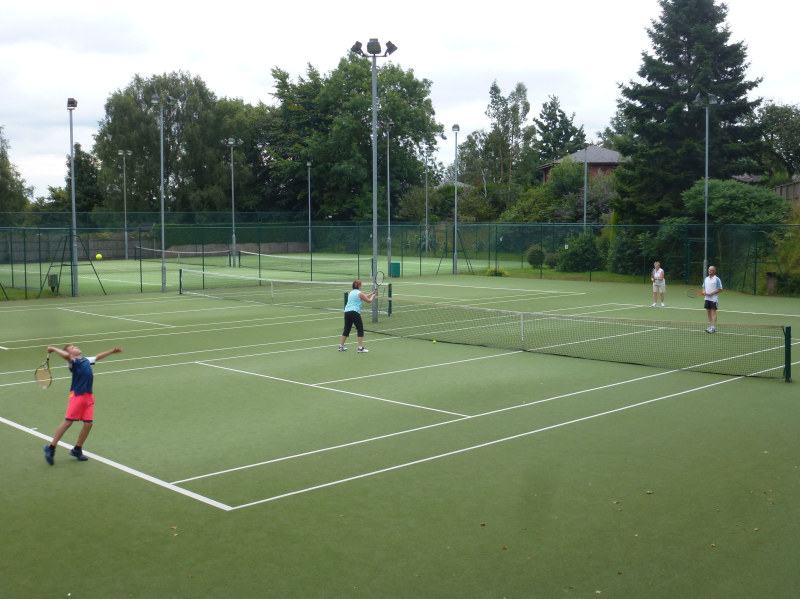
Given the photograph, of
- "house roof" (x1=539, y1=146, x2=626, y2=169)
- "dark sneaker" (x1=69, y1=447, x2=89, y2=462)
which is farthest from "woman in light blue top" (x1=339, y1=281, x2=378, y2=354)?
"house roof" (x1=539, y1=146, x2=626, y2=169)

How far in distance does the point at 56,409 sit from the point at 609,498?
8.37 metres

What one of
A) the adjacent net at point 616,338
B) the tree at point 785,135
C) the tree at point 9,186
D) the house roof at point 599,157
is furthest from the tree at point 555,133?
the adjacent net at point 616,338

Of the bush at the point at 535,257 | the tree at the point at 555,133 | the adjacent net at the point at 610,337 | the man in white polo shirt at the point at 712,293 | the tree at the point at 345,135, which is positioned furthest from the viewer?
the tree at the point at 555,133

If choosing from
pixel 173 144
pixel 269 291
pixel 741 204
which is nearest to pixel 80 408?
pixel 269 291

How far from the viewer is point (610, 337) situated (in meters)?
18.9

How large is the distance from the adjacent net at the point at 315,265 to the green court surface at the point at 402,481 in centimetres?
2678

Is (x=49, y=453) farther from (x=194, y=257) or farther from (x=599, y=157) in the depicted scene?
(x=599, y=157)

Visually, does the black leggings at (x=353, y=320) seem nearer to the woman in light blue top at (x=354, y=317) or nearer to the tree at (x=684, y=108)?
the woman in light blue top at (x=354, y=317)

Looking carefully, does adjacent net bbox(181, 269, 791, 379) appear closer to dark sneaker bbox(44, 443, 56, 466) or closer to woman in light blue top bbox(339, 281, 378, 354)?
woman in light blue top bbox(339, 281, 378, 354)

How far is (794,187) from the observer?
143ft

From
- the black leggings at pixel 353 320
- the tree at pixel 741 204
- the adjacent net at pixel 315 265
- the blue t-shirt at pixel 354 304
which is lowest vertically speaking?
the black leggings at pixel 353 320

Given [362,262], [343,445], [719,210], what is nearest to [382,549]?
[343,445]

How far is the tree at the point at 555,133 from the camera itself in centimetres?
10744

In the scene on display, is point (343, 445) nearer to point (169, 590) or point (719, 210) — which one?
point (169, 590)
